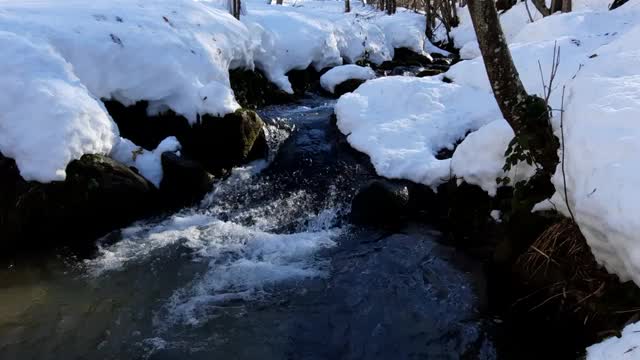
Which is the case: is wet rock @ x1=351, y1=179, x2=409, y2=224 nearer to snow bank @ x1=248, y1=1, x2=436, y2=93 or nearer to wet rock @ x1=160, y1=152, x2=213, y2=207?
wet rock @ x1=160, y1=152, x2=213, y2=207

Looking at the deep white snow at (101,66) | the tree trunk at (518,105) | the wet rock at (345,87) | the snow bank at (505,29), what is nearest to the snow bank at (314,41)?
the deep white snow at (101,66)

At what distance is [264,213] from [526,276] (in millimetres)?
3721

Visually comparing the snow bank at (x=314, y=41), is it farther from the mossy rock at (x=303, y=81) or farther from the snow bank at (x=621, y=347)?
the snow bank at (x=621, y=347)

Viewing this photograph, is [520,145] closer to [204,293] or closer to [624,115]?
[624,115]

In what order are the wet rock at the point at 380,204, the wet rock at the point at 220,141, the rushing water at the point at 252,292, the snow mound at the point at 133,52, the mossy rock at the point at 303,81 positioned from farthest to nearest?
the mossy rock at the point at 303,81 < the wet rock at the point at 220,141 < the snow mound at the point at 133,52 < the wet rock at the point at 380,204 < the rushing water at the point at 252,292

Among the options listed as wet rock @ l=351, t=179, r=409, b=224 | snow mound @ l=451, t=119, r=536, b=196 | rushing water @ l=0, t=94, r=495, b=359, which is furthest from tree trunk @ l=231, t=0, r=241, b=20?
snow mound @ l=451, t=119, r=536, b=196

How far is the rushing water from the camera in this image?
4.66 m

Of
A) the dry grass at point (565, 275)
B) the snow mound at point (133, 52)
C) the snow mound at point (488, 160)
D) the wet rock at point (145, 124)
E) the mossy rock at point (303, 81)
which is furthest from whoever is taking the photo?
the mossy rock at point (303, 81)

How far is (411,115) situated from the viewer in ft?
31.1

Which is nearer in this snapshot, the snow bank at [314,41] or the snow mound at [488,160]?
the snow mound at [488,160]

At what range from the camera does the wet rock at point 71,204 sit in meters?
6.10

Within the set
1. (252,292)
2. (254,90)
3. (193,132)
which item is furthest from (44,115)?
(254,90)

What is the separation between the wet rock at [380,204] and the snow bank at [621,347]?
3.74 m

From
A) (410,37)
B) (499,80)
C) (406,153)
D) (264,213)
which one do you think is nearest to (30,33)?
(264,213)
